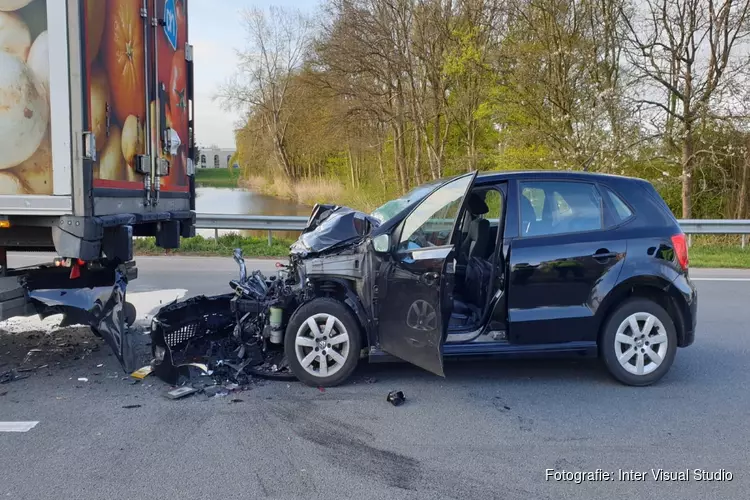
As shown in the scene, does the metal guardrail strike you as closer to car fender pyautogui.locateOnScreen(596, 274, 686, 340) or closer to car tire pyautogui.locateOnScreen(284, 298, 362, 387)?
car tire pyautogui.locateOnScreen(284, 298, 362, 387)

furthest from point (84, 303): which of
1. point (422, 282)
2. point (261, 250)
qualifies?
point (261, 250)

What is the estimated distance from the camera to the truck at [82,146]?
4.05 m

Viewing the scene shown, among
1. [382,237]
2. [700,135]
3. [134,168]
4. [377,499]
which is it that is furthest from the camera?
[700,135]

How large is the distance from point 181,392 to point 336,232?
1.75 meters

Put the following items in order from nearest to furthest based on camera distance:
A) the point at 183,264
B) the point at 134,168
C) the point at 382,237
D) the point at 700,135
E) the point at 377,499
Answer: the point at 377,499 → the point at 382,237 → the point at 134,168 → the point at 183,264 → the point at 700,135

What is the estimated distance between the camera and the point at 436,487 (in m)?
3.10

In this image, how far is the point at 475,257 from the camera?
17.3ft

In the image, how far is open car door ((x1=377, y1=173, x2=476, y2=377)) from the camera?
13.7ft

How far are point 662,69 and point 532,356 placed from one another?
14.9 meters

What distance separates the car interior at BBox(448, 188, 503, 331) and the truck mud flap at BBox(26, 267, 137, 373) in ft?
8.84

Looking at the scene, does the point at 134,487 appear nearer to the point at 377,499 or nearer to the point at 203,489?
the point at 203,489

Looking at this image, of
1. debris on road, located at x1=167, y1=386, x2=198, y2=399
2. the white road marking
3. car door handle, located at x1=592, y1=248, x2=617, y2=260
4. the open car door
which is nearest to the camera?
the white road marking

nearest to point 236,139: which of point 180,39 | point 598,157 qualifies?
point 598,157

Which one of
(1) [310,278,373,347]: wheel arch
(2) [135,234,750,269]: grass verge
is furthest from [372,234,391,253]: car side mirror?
(2) [135,234,750,269]: grass verge
